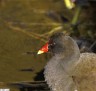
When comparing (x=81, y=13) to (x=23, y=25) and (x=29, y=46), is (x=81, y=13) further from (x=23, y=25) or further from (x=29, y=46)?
(x=29, y=46)

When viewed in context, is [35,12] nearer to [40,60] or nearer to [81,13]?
[81,13]

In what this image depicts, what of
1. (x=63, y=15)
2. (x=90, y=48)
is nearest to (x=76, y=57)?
(x=90, y=48)

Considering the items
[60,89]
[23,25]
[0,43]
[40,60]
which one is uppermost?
[23,25]

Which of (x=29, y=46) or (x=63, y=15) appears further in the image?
(x=63, y=15)

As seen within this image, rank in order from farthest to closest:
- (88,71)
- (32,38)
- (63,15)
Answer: (63,15)
(32,38)
(88,71)

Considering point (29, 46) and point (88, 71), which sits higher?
point (29, 46)

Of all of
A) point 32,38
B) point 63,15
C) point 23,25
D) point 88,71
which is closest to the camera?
point 88,71
